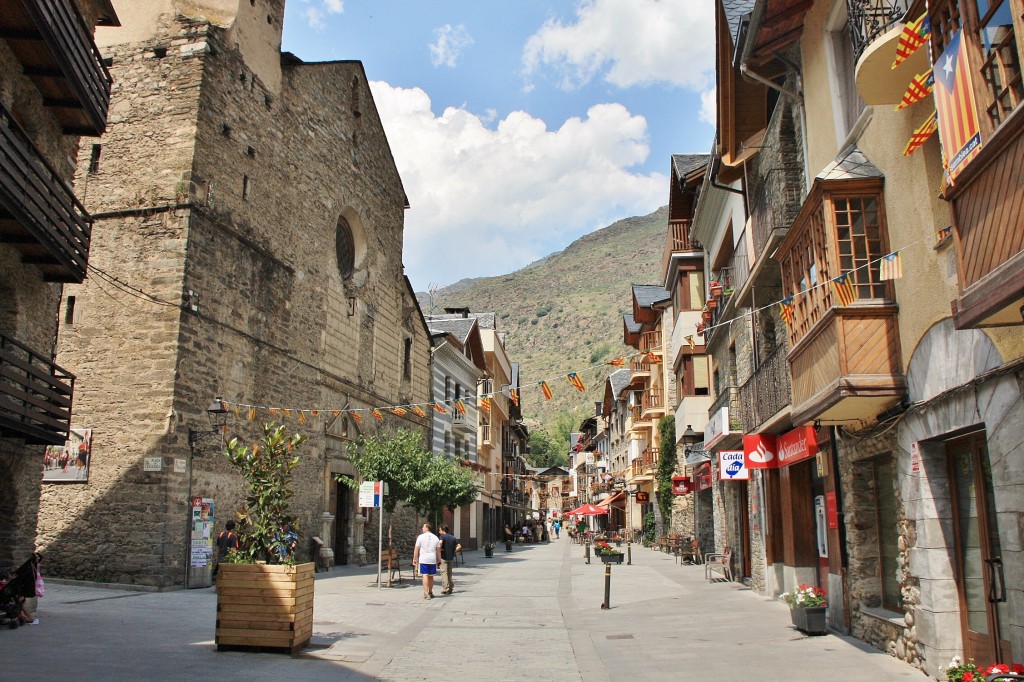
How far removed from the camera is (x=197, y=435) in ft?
57.4

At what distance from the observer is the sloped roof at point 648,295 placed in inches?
1655

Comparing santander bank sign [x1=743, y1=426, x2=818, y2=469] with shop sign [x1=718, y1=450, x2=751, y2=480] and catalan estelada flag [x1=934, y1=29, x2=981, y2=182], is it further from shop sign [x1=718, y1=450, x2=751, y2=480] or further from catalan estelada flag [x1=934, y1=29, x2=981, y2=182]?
catalan estelada flag [x1=934, y1=29, x2=981, y2=182]

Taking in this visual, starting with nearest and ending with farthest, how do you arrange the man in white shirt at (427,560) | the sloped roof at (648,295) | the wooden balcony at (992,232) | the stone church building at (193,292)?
the wooden balcony at (992,232) < the stone church building at (193,292) < the man in white shirt at (427,560) < the sloped roof at (648,295)

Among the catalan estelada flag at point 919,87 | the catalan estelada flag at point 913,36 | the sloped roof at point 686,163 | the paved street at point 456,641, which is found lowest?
the paved street at point 456,641

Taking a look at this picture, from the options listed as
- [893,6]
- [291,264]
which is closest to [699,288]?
[291,264]

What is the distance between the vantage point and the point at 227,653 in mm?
9242

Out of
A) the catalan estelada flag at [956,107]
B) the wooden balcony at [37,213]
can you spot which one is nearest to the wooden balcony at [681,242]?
the wooden balcony at [37,213]

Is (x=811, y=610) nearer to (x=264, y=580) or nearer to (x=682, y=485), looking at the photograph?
(x=264, y=580)

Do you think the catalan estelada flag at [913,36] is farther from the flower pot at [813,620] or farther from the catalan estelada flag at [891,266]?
the flower pot at [813,620]

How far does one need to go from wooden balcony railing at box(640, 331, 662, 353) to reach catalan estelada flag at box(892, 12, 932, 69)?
34001 millimetres

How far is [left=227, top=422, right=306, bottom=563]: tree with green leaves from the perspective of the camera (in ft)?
31.7

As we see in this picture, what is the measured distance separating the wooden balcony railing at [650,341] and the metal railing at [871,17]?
1268 inches

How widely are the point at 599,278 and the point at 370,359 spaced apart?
14256cm

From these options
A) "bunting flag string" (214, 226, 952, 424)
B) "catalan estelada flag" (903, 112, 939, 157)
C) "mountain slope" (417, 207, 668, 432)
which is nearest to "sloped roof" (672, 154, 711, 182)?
"bunting flag string" (214, 226, 952, 424)
